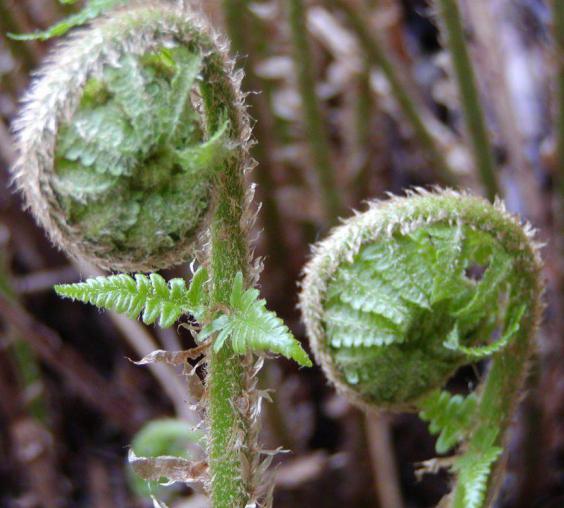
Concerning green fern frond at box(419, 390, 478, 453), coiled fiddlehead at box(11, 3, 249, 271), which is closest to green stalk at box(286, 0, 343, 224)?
green fern frond at box(419, 390, 478, 453)

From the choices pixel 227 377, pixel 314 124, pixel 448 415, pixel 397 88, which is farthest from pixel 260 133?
pixel 227 377

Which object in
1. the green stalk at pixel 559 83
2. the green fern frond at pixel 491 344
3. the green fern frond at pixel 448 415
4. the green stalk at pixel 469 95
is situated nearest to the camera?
the green fern frond at pixel 491 344

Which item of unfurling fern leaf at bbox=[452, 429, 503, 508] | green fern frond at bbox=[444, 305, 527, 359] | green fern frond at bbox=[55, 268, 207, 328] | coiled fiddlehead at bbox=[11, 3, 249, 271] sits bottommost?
unfurling fern leaf at bbox=[452, 429, 503, 508]

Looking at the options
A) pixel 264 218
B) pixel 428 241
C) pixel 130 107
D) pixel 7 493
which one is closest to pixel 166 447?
pixel 264 218

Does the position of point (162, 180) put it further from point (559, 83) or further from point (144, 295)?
point (559, 83)

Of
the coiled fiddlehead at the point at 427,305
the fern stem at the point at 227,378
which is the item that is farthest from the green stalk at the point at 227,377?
the coiled fiddlehead at the point at 427,305

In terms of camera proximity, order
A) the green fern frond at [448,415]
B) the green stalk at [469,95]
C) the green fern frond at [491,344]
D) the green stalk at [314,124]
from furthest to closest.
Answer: the green stalk at [314,124] → the green stalk at [469,95] → the green fern frond at [448,415] → the green fern frond at [491,344]

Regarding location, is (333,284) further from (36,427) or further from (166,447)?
(36,427)

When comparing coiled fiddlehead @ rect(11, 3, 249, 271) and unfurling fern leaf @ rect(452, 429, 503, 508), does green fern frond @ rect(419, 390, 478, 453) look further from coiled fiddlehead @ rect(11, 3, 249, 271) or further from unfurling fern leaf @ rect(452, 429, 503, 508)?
coiled fiddlehead @ rect(11, 3, 249, 271)

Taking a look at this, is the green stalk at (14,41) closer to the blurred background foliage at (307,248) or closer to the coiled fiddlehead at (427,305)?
the blurred background foliage at (307,248)
